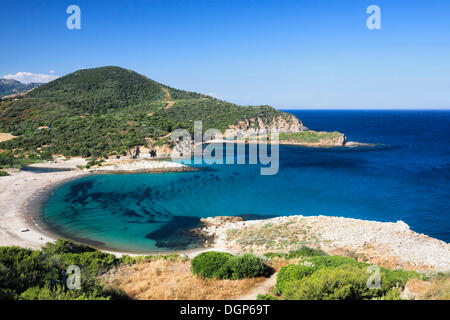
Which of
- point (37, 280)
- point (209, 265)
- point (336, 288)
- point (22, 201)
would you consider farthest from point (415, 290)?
point (22, 201)

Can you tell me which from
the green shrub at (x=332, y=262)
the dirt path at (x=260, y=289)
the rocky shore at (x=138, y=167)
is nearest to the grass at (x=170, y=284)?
the dirt path at (x=260, y=289)

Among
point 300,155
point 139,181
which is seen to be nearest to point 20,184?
point 139,181

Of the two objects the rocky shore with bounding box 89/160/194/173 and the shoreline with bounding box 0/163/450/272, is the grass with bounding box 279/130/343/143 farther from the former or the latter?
the shoreline with bounding box 0/163/450/272

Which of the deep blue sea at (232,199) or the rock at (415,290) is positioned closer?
the rock at (415,290)

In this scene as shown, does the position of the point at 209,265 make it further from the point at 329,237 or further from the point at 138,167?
the point at 138,167

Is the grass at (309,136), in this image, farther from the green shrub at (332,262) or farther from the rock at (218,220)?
the green shrub at (332,262)

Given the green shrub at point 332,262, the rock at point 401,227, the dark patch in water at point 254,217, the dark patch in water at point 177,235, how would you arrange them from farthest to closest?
the dark patch in water at point 254,217 < the dark patch in water at point 177,235 < the rock at point 401,227 < the green shrub at point 332,262

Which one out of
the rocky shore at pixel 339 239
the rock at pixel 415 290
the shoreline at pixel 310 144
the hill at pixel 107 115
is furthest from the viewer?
the shoreline at pixel 310 144

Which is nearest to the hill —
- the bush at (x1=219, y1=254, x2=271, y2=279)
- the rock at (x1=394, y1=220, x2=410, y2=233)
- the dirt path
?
the bush at (x1=219, y1=254, x2=271, y2=279)
